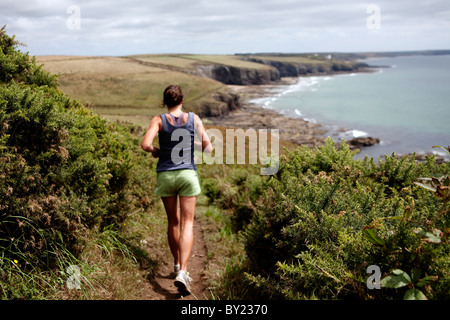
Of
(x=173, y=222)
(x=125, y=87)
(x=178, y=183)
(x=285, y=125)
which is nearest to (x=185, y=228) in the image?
(x=173, y=222)

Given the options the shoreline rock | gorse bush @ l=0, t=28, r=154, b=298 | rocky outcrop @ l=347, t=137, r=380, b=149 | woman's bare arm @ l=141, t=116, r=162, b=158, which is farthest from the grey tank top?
rocky outcrop @ l=347, t=137, r=380, b=149

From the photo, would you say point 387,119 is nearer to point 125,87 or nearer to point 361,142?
point 361,142

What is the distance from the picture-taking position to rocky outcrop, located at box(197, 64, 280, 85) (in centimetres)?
14930

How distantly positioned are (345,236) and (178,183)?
2277 mm

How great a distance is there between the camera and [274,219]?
4.14m

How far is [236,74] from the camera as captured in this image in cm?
15688

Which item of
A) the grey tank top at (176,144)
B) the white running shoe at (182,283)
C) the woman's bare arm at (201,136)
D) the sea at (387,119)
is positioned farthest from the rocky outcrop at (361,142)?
the white running shoe at (182,283)

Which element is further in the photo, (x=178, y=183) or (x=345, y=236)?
(x=178, y=183)

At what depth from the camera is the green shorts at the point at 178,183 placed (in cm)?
456

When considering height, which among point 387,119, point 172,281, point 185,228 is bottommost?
point 387,119

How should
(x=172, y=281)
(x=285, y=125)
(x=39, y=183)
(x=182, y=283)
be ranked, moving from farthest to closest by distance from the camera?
(x=285, y=125) < (x=172, y=281) < (x=182, y=283) < (x=39, y=183)

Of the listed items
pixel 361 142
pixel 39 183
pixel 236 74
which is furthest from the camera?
pixel 236 74

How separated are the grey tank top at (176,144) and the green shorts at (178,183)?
0.22 feet
